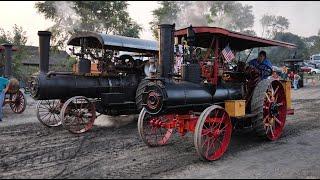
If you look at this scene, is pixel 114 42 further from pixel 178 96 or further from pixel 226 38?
pixel 178 96

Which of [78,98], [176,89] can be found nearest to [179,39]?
[176,89]

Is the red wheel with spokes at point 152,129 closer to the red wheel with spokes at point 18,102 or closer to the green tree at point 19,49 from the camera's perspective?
the red wheel with spokes at point 18,102

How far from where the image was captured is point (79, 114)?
27.3ft

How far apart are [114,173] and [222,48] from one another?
3.33 meters

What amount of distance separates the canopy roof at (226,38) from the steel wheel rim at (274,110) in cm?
83

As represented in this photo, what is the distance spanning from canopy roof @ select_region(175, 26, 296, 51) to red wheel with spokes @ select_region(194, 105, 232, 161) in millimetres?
1277

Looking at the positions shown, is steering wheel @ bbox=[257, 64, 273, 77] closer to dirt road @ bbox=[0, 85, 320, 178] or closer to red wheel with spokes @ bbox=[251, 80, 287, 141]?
red wheel with spokes @ bbox=[251, 80, 287, 141]

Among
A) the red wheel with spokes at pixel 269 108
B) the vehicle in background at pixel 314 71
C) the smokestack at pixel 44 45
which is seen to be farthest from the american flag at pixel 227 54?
the vehicle in background at pixel 314 71

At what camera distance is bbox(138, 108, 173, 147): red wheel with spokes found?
651 cm

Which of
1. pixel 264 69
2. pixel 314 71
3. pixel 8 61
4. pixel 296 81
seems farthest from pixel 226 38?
pixel 314 71

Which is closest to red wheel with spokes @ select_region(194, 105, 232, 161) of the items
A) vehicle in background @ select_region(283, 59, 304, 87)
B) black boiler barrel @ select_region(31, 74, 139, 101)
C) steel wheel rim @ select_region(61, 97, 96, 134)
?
steel wheel rim @ select_region(61, 97, 96, 134)

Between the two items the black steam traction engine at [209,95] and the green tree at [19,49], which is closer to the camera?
the black steam traction engine at [209,95]

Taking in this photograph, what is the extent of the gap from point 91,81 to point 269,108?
385 cm

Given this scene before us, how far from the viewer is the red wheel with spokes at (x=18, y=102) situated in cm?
1166
